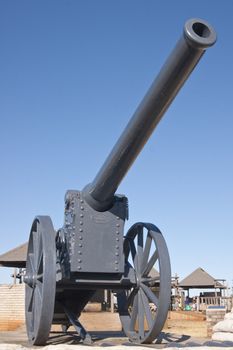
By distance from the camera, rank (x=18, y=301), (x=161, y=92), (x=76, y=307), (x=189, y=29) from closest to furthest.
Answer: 1. (x=189, y=29)
2. (x=161, y=92)
3. (x=76, y=307)
4. (x=18, y=301)

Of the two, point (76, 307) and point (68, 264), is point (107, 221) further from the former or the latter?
point (76, 307)

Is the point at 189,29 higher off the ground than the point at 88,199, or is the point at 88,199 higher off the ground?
the point at 189,29

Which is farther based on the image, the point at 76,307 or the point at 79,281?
the point at 76,307

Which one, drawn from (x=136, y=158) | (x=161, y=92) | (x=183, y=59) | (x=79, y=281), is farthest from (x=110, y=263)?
(x=183, y=59)

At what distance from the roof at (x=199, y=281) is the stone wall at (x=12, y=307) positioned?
1713 centimetres

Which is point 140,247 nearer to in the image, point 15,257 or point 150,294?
point 150,294

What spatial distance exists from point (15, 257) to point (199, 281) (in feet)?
51.0

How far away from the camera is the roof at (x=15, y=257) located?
71.0ft

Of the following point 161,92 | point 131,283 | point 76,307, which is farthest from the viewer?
point 76,307

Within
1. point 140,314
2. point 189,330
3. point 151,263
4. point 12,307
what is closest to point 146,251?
point 151,263

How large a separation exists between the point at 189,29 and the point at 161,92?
95 cm

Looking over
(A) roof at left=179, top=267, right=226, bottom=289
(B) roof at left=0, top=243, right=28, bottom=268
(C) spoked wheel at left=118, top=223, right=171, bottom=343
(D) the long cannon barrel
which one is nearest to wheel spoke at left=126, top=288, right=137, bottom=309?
(C) spoked wheel at left=118, top=223, right=171, bottom=343

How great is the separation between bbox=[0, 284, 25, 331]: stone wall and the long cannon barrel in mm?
11112

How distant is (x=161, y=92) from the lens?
564 centimetres
